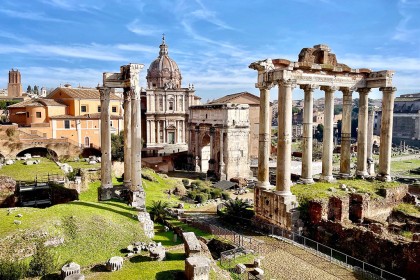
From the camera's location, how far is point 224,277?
492 inches

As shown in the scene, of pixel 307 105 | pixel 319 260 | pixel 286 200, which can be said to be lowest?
pixel 319 260

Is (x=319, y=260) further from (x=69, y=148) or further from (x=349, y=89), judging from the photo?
(x=69, y=148)

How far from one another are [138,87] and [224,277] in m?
12.5

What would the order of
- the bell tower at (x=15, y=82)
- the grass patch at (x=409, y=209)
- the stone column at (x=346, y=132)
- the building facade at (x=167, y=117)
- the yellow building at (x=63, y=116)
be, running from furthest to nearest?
the bell tower at (x=15, y=82) < the building facade at (x=167, y=117) < the yellow building at (x=63, y=116) < the stone column at (x=346, y=132) < the grass patch at (x=409, y=209)

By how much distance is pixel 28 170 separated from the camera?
1155 inches

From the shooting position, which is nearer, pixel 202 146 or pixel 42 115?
pixel 42 115

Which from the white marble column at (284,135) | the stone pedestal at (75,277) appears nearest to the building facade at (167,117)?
the white marble column at (284,135)

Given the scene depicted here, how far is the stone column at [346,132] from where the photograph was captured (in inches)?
912

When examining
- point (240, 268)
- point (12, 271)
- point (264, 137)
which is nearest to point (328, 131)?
point (264, 137)

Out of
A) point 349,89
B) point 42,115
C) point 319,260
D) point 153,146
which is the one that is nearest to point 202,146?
point 153,146

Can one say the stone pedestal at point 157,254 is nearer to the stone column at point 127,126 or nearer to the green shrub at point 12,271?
the green shrub at point 12,271

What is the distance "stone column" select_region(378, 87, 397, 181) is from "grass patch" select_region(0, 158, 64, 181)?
23380 mm

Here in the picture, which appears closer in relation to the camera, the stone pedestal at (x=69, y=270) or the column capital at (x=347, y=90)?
the stone pedestal at (x=69, y=270)

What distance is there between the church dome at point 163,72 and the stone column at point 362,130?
42716 mm
